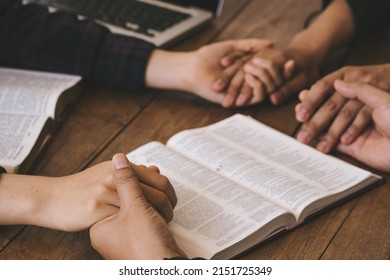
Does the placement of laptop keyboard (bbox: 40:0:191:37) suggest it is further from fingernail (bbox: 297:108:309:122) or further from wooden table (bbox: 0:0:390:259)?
fingernail (bbox: 297:108:309:122)

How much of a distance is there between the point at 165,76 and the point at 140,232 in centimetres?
63

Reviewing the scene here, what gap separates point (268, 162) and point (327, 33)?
55cm

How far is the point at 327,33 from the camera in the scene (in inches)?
60.4

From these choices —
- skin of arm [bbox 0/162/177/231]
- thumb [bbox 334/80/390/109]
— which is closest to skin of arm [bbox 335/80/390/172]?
thumb [bbox 334/80/390/109]

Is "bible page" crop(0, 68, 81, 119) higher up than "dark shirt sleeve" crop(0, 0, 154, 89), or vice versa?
"dark shirt sleeve" crop(0, 0, 154, 89)

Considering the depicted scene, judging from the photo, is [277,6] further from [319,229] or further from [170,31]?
[319,229]

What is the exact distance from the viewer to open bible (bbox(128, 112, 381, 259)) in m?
0.93

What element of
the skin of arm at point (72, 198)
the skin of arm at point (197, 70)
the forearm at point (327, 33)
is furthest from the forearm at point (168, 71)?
the skin of arm at point (72, 198)

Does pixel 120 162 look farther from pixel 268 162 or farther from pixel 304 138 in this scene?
pixel 304 138

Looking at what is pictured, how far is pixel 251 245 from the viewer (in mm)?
926

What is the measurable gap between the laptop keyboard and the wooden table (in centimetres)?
8

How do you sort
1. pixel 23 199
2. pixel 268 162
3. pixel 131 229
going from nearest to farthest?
pixel 131 229 < pixel 23 199 < pixel 268 162

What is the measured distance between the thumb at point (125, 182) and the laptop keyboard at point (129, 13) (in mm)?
765

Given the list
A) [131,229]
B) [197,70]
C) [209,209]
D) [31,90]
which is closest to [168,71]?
[197,70]
